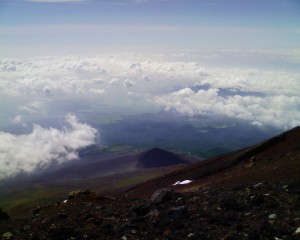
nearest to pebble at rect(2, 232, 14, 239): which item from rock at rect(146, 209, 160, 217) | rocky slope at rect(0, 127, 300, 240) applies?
rocky slope at rect(0, 127, 300, 240)

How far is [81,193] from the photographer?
3048cm

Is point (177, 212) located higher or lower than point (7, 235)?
lower


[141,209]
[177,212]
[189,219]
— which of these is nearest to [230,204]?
[189,219]

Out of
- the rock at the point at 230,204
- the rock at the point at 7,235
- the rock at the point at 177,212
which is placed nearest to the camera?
the rock at the point at 177,212

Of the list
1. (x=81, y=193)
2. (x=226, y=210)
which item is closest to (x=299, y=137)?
(x=81, y=193)

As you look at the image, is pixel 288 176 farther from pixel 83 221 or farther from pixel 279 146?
pixel 279 146

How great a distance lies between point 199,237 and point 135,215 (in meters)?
4.03

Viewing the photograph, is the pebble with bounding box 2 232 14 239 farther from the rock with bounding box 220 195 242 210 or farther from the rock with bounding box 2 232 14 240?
the rock with bounding box 220 195 242 210

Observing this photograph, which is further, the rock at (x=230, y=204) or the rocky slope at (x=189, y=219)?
the rock at (x=230, y=204)

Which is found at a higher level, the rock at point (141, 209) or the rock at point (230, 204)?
the rock at point (141, 209)

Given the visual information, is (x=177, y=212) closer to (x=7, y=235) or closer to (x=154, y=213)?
(x=154, y=213)

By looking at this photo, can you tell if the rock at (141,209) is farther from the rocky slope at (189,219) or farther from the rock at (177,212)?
the rock at (177,212)

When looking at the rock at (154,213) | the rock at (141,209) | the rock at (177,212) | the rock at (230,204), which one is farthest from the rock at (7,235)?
the rock at (230,204)

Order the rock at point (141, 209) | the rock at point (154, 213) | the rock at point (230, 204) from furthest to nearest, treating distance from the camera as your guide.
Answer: the rock at point (141, 209) < the rock at point (230, 204) < the rock at point (154, 213)
